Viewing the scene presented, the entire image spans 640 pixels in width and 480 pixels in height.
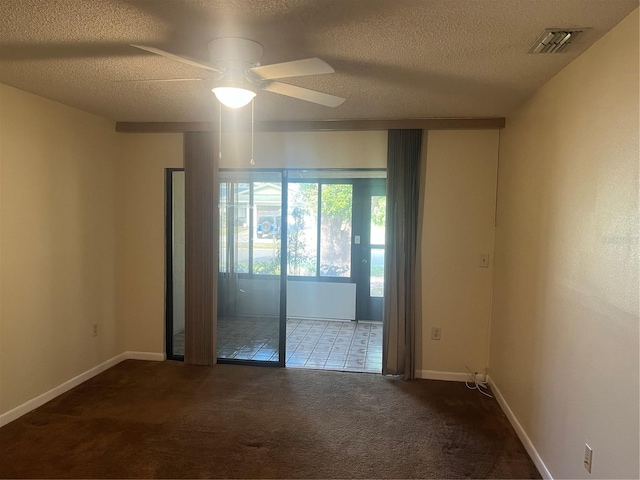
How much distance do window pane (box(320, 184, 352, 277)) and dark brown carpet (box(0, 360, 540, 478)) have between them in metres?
2.39

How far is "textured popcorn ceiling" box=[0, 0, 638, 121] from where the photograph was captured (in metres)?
1.74

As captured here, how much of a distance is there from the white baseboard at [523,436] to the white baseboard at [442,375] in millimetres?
291

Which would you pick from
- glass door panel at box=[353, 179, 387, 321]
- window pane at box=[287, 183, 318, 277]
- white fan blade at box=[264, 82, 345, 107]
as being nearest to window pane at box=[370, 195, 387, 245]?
glass door panel at box=[353, 179, 387, 321]

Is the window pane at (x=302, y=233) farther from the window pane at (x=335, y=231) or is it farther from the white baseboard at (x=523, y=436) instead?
the white baseboard at (x=523, y=436)

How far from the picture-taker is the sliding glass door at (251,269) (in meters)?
4.16

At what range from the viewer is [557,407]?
233cm

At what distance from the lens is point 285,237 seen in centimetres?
414

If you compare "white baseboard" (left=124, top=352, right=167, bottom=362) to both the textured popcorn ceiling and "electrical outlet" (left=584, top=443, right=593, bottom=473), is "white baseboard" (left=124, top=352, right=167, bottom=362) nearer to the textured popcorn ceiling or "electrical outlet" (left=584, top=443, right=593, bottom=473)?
the textured popcorn ceiling

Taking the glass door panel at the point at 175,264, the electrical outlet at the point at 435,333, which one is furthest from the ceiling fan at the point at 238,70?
the electrical outlet at the point at 435,333

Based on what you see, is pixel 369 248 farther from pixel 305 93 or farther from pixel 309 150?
pixel 305 93

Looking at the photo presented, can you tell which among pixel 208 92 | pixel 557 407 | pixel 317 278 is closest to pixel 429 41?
pixel 208 92

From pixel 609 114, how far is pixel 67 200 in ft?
12.5

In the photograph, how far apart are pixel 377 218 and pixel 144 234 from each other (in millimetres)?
3172

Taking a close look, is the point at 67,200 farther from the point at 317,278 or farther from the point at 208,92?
the point at 317,278
